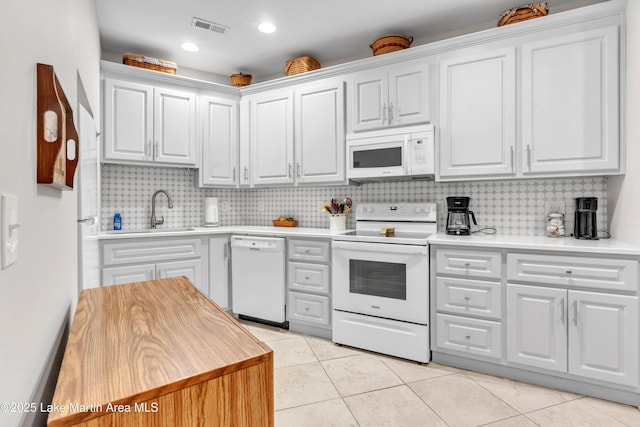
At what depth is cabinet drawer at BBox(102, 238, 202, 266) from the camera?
2.87 metres

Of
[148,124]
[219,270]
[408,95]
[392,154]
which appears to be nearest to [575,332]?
[392,154]

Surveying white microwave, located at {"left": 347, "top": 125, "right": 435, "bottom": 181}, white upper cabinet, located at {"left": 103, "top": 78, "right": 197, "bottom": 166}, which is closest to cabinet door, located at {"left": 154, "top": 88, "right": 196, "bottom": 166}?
white upper cabinet, located at {"left": 103, "top": 78, "right": 197, "bottom": 166}

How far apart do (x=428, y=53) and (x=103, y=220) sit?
3.30 m

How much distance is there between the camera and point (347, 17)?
2854 mm

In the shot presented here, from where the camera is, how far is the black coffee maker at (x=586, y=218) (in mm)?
2354

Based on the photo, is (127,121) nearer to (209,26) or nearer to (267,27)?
(209,26)

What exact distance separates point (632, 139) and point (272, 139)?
2.84 meters

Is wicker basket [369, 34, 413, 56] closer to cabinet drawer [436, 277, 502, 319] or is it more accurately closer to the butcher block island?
cabinet drawer [436, 277, 502, 319]

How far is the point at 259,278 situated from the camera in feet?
10.8

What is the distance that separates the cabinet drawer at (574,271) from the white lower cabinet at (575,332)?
6cm

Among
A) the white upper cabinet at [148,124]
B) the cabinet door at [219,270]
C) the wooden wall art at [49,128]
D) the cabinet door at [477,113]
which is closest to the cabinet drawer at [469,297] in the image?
the cabinet door at [477,113]

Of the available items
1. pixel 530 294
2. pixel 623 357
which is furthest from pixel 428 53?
pixel 623 357

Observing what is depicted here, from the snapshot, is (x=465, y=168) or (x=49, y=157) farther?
(x=465, y=168)

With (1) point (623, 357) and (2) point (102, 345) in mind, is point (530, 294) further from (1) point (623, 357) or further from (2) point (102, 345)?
(2) point (102, 345)
